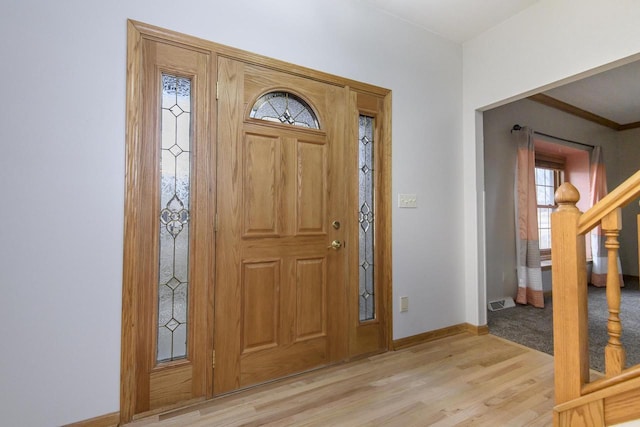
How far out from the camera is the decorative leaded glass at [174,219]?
1.83 metres

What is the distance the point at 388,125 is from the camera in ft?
8.59

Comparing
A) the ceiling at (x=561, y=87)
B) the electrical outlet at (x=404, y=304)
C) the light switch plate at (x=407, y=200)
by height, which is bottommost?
the electrical outlet at (x=404, y=304)

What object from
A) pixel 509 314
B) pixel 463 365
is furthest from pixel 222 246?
pixel 509 314

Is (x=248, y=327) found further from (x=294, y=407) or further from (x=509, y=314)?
(x=509, y=314)

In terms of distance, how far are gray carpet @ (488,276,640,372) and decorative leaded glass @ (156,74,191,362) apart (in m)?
2.84

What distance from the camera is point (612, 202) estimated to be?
114 cm

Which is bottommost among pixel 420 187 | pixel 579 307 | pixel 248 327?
pixel 248 327

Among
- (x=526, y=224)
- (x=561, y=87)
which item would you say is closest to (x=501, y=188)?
(x=526, y=224)

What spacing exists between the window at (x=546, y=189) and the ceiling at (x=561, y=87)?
756 mm

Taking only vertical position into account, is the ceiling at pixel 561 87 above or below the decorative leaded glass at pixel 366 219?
above

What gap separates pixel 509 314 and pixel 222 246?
3.38 meters

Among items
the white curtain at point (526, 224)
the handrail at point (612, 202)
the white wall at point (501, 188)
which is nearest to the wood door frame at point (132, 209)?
the handrail at point (612, 202)

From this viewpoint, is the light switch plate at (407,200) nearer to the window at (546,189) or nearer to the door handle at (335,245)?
the door handle at (335,245)

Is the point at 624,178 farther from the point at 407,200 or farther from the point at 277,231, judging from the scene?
the point at 277,231
